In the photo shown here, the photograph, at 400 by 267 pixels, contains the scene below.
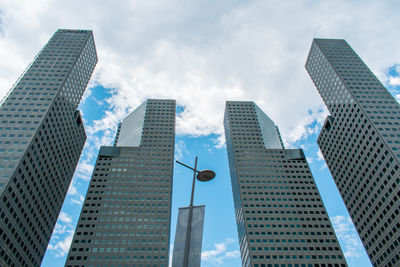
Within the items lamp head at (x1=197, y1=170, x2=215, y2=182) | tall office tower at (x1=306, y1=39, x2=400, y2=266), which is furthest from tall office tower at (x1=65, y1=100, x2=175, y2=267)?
lamp head at (x1=197, y1=170, x2=215, y2=182)

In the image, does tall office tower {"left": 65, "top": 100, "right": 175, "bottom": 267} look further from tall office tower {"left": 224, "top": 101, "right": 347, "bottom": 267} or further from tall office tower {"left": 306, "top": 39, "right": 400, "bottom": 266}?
tall office tower {"left": 306, "top": 39, "right": 400, "bottom": 266}

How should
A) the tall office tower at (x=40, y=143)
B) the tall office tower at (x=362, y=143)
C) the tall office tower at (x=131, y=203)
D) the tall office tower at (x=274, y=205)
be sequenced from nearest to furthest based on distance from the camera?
the tall office tower at (x=40, y=143) < the tall office tower at (x=362, y=143) < the tall office tower at (x=131, y=203) < the tall office tower at (x=274, y=205)

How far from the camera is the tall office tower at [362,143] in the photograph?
94.4 m

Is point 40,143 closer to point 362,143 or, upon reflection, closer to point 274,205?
point 274,205

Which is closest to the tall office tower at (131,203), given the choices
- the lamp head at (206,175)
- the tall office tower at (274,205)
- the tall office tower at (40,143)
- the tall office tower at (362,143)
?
the tall office tower at (40,143)

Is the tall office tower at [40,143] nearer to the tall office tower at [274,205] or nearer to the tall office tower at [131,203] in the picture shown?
the tall office tower at [131,203]

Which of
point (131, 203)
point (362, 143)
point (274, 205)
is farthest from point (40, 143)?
point (362, 143)

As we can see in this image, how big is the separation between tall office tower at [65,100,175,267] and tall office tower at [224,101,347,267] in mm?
30017

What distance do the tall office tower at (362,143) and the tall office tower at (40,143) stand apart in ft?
344

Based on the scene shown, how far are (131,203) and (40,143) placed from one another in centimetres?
4164

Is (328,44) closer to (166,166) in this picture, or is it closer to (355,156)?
(355,156)

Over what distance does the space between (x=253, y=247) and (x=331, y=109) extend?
68.4m

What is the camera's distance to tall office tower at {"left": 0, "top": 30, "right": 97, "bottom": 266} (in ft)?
253

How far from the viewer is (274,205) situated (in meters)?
120
